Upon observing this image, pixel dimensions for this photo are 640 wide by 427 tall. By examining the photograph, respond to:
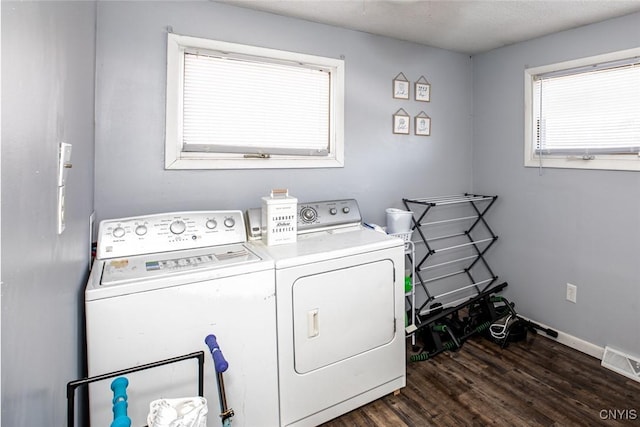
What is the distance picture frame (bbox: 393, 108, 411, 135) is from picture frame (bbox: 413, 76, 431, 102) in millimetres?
195

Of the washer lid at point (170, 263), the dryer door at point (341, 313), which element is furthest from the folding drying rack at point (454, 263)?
the washer lid at point (170, 263)

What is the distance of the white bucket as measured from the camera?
2682 mm

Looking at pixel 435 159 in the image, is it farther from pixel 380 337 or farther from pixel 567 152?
pixel 380 337

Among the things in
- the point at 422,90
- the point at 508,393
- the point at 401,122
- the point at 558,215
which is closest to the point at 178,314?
the point at 508,393

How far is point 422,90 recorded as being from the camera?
118 inches

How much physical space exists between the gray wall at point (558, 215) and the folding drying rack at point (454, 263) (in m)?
0.16

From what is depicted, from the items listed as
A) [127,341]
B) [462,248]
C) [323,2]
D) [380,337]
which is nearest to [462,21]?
[323,2]

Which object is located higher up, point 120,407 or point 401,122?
point 401,122

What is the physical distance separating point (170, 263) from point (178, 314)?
249 mm

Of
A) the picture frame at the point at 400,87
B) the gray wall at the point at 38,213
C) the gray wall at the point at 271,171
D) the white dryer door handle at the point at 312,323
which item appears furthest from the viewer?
the picture frame at the point at 400,87

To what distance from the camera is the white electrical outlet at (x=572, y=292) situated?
2695mm

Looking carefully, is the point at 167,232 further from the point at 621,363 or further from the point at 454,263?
the point at 621,363

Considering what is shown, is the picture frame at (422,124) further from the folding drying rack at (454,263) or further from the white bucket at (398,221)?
the white bucket at (398,221)

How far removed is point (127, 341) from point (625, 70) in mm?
3253
